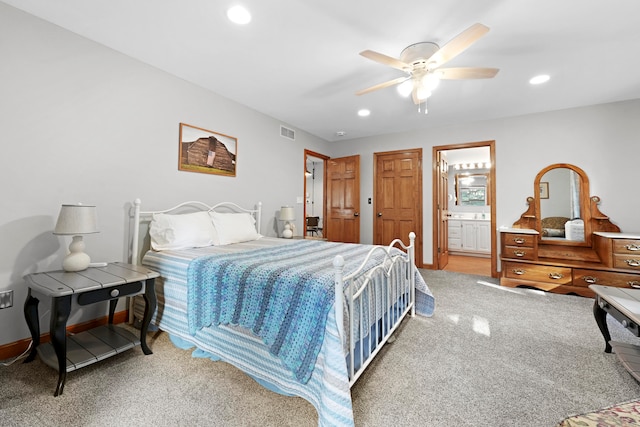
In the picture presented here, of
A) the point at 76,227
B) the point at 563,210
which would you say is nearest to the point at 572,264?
the point at 563,210

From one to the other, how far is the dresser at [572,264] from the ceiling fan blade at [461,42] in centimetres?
281

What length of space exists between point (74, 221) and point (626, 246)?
5490 mm

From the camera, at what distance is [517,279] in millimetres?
3643

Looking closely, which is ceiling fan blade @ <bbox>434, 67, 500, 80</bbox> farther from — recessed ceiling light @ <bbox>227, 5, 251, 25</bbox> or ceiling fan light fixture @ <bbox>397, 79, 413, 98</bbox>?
recessed ceiling light @ <bbox>227, 5, 251, 25</bbox>

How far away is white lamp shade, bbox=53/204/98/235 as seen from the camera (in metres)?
1.85

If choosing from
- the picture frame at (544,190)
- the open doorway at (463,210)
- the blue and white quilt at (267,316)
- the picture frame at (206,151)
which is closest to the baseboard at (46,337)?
the blue and white quilt at (267,316)

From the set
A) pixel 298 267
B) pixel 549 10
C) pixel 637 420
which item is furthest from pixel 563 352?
pixel 549 10

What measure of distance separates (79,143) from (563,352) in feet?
14.1

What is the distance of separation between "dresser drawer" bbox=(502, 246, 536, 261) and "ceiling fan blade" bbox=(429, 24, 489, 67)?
288 centimetres

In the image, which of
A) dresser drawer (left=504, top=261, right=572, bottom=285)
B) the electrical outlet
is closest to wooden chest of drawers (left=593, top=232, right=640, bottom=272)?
dresser drawer (left=504, top=261, right=572, bottom=285)

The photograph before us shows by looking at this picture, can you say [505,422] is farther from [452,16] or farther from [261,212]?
[261,212]

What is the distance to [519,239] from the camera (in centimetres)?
367

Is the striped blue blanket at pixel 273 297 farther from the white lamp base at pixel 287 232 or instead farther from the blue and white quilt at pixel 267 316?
the white lamp base at pixel 287 232

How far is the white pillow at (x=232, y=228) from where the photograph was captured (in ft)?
9.75
